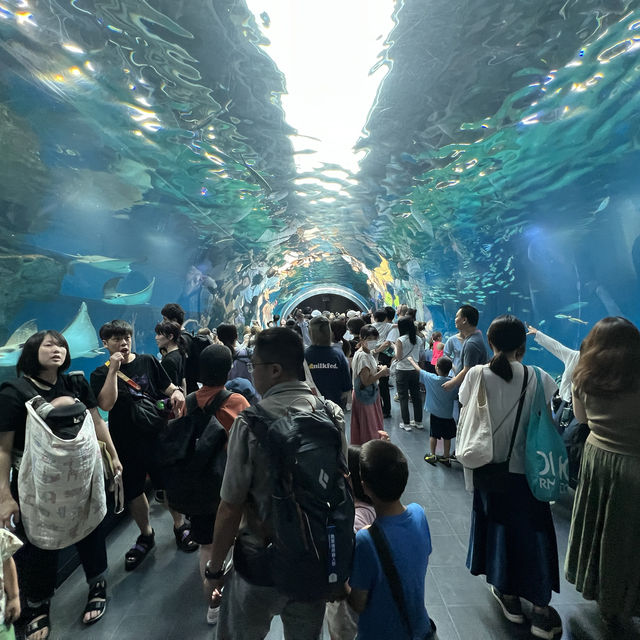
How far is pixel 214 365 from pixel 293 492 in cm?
111

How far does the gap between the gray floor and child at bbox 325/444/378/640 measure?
3.03 ft

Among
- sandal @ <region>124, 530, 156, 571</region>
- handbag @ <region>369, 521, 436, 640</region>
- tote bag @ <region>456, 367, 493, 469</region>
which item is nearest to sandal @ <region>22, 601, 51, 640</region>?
sandal @ <region>124, 530, 156, 571</region>

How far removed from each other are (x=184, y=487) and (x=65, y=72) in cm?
Answer: 527

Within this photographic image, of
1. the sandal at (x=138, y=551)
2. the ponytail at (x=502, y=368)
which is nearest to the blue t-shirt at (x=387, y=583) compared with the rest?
the ponytail at (x=502, y=368)

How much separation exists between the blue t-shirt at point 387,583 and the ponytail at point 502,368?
4.01ft

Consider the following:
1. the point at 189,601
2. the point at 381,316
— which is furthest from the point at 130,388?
the point at 381,316

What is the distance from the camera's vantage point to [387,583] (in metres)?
1.51

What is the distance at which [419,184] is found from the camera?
29.1 feet

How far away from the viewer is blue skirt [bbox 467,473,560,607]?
223 centimetres

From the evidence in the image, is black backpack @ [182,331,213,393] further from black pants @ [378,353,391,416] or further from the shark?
black pants @ [378,353,391,416]

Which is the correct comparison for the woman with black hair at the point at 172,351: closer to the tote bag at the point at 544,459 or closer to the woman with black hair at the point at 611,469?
the tote bag at the point at 544,459

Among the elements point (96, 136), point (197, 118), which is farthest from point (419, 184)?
point (96, 136)

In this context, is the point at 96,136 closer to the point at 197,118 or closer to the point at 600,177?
the point at 197,118

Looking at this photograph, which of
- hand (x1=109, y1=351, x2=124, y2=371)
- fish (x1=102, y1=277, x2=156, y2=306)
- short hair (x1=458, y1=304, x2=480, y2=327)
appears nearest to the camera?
hand (x1=109, y1=351, x2=124, y2=371)
